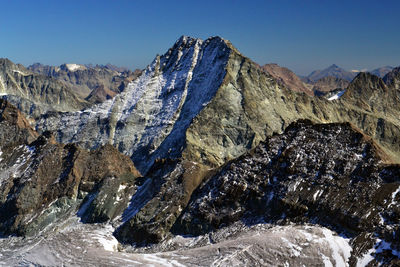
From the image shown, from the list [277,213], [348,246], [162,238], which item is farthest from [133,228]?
[348,246]

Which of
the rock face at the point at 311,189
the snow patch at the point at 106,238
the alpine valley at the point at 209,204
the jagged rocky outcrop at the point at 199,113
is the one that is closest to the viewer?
the alpine valley at the point at 209,204

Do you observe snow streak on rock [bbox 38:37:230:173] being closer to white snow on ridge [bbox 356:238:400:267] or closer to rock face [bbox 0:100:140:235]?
rock face [bbox 0:100:140:235]

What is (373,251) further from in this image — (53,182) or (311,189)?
(53,182)

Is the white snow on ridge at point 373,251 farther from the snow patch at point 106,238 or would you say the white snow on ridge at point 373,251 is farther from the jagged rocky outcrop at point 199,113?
the jagged rocky outcrop at point 199,113

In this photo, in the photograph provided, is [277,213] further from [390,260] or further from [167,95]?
[167,95]

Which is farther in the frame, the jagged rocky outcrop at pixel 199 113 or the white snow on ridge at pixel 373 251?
the jagged rocky outcrop at pixel 199 113

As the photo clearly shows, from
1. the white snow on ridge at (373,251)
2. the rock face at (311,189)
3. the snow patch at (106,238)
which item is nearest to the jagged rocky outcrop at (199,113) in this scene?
the snow patch at (106,238)

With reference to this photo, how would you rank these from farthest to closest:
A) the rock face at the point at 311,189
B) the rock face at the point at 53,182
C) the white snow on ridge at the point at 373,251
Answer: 1. the rock face at the point at 53,182
2. the rock face at the point at 311,189
3. the white snow on ridge at the point at 373,251
